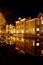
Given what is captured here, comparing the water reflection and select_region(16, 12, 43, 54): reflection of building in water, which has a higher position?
select_region(16, 12, 43, 54): reflection of building in water

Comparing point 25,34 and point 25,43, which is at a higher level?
point 25,34

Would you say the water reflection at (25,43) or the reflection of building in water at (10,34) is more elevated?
the reflection of building in water at (10,34)

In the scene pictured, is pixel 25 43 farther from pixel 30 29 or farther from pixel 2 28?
pixel 2 28

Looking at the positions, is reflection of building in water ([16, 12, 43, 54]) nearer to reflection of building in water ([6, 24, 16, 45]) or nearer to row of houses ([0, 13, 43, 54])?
row of houses ([0, 13, 43, 54])

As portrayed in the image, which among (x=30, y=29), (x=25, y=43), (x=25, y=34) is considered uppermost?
(x=30, y=29)

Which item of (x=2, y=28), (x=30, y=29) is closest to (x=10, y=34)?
(x=2, y=28)

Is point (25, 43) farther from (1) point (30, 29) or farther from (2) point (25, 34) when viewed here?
(1) point (30, 29)

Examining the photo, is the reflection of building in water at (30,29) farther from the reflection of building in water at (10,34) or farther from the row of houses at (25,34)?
the reflection of building in water at (10,34)

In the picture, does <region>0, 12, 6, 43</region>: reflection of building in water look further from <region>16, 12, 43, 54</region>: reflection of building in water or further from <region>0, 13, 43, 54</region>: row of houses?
<region>16, 12, 43, 54</region>: reflection of building in water

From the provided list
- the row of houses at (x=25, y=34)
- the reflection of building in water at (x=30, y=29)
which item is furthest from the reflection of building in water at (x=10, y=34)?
the reflection of building in water at (x=30, y=29)

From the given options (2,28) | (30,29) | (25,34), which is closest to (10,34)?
(2,28)

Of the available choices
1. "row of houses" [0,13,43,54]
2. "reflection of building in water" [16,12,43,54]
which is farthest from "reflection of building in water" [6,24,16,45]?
"reflection of building in water" [16,12,43,54]

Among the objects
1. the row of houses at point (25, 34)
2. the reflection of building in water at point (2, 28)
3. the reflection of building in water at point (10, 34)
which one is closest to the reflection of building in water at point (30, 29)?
the row of houses at point (25, 34)

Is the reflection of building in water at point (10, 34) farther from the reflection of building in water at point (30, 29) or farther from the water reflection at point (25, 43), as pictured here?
the reflection of building in water at point (30, 29)
